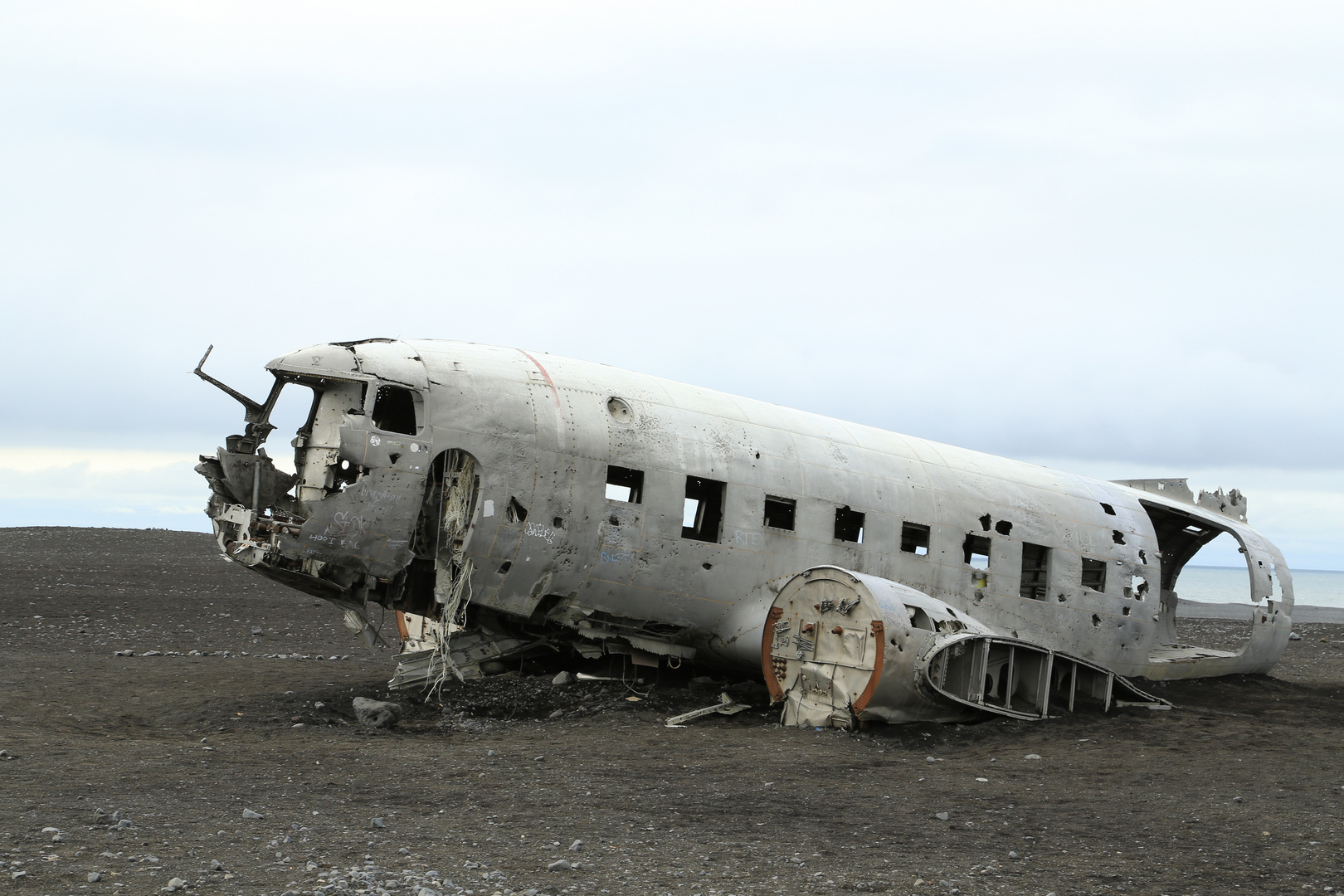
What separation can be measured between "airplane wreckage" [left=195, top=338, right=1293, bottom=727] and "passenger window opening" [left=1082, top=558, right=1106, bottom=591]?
4.83 feet

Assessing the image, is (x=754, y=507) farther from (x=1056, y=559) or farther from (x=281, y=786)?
(x=281, y=786)

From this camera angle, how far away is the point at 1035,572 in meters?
18.3

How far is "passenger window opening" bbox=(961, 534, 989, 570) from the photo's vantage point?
56.5 ft

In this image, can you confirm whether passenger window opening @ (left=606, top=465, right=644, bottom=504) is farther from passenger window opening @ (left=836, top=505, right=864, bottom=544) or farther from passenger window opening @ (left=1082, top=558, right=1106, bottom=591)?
passenger window opening @ (left=1082, top=558, right=1106, bottom=591)

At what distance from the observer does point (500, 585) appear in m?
13.6

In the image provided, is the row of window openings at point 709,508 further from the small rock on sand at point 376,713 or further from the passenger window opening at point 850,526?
the small rock on sand at point 376,713

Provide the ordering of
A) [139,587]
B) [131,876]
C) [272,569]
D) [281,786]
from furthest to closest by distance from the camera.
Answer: [139,587] → [272,569] → [281,786] → [131,876]

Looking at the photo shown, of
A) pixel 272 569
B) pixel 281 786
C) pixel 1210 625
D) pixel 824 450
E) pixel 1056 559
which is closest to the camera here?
pixel 281 786

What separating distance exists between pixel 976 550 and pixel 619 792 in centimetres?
876

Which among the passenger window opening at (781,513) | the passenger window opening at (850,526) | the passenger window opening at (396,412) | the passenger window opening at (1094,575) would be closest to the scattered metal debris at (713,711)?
the passenger window opening at (781,513)

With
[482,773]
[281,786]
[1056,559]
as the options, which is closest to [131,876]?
[281,786]

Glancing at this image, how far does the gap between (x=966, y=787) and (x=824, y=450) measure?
6.02 metres

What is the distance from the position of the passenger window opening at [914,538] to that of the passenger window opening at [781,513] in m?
1.76

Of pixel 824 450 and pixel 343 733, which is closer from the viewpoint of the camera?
pixel 343 733
